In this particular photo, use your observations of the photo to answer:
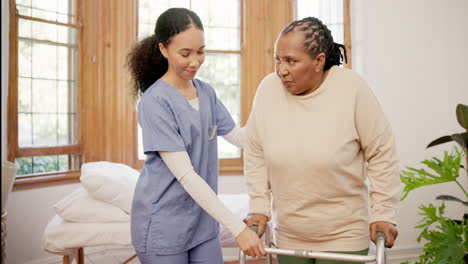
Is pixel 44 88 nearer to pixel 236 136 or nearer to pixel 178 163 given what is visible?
pixel 236 136

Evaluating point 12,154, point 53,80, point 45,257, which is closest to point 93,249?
point 45,257

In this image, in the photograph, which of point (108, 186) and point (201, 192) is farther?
point (108, 186)

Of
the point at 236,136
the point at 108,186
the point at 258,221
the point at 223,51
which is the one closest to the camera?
the point at 258,221

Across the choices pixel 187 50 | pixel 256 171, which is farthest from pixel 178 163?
pixel 187 50

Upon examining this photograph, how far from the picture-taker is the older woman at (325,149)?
48.4 inches

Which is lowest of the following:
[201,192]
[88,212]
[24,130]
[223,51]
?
[88,212]

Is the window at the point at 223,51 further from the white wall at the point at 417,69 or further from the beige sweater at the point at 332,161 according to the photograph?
the beige sweater at the point at 332,161

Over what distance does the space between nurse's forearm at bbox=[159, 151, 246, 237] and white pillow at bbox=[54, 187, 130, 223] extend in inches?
42.1

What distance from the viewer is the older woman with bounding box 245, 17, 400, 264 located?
1.23 m

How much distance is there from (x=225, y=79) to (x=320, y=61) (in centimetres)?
250

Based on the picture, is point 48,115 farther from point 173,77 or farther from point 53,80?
point 173,77

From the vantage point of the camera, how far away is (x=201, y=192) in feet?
4.25

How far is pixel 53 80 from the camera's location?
3211mm

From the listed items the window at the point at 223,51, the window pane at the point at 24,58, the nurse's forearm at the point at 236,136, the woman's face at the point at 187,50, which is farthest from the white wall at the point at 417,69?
the window pane at the point at 24,58
